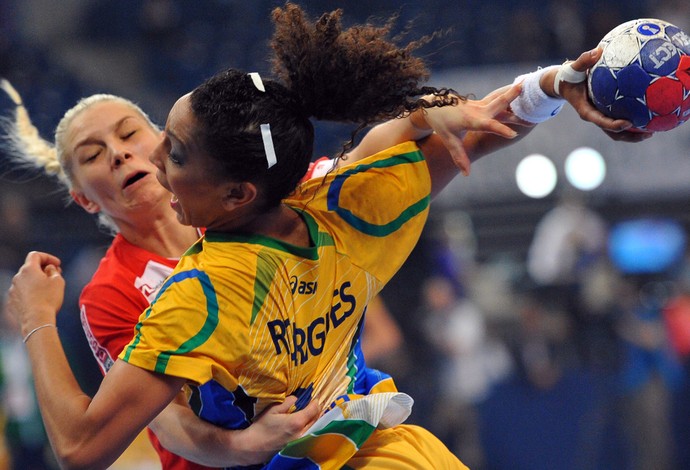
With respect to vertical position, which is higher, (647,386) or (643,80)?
(643,80)

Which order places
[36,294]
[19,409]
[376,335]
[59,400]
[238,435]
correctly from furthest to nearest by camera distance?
1. [19,409]
2. [376,335]
3. [36,294]
4. [238,435]
5. [59,400]

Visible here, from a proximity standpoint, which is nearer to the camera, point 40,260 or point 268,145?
point 268,145

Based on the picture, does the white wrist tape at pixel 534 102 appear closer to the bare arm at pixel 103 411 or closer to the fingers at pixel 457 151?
the fingers at pixel 457 151

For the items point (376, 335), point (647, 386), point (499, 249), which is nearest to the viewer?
point (376, 335)

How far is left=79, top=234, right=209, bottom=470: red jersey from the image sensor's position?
223 centimetres

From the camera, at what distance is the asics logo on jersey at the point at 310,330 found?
1.80 meters

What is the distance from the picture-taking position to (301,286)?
185cm

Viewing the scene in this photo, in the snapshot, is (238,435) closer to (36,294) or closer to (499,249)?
(36,294)

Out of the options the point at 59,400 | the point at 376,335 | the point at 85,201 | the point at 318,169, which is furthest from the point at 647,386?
the point at 59,400

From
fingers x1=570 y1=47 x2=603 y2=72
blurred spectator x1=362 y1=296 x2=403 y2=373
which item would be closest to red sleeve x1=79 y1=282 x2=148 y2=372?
fingers x1=570 y1=47 x2=603 y2=72

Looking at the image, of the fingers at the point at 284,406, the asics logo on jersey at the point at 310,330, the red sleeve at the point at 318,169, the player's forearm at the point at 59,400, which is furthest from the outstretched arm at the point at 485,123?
the player's forearm at the point at 59,400

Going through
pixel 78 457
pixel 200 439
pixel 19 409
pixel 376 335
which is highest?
pixel 78 457

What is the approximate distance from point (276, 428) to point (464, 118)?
0.77 metres

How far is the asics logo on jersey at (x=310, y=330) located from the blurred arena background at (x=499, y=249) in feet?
10.6
